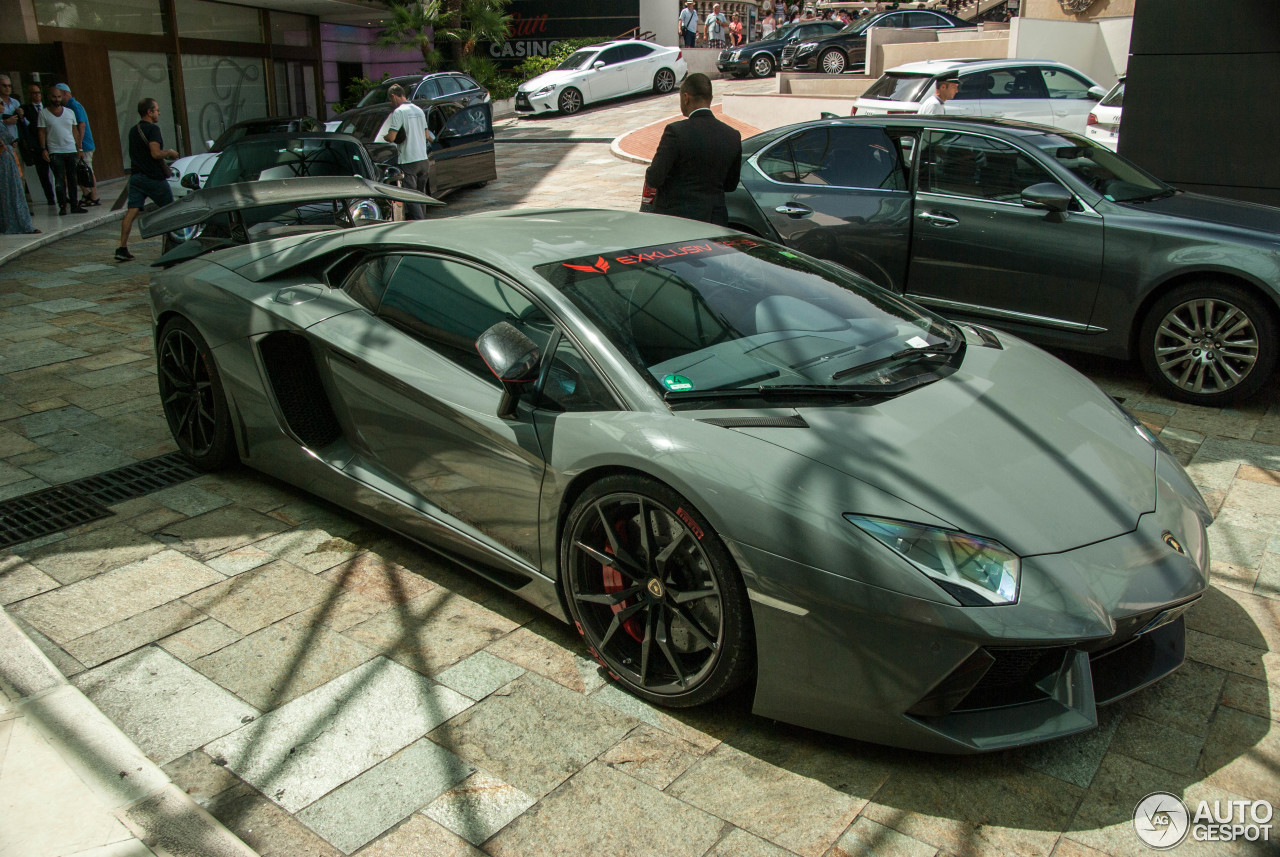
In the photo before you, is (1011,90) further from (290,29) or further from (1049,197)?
(290,29)

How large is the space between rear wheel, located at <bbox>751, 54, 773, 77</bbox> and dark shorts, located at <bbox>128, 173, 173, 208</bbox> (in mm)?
23004

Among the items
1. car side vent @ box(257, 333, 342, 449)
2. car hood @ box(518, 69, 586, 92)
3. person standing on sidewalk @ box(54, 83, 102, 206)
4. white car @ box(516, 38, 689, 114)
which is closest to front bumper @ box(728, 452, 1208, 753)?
car side vent @ box(257, 333, 342, 449)

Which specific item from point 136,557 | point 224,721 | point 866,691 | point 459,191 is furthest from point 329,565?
point 459,191

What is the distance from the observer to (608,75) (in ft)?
87.4

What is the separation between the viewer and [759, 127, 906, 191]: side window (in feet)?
21.5

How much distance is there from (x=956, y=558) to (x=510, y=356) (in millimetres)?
1419

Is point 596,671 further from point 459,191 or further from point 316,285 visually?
point 459,191

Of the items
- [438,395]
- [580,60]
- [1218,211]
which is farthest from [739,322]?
[580,60]

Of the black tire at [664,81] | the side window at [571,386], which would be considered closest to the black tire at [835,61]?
the black tire at [664,81]

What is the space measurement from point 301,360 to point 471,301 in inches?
39.0

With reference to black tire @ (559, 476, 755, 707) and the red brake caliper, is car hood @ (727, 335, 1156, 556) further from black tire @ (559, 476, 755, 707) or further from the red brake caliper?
the red brake caliper

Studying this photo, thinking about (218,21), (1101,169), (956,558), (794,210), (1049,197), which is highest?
(218,21)

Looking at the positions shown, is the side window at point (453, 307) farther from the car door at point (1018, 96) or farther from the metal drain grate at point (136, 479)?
the car door at point (1018, 96)

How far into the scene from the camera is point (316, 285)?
4.14 m
